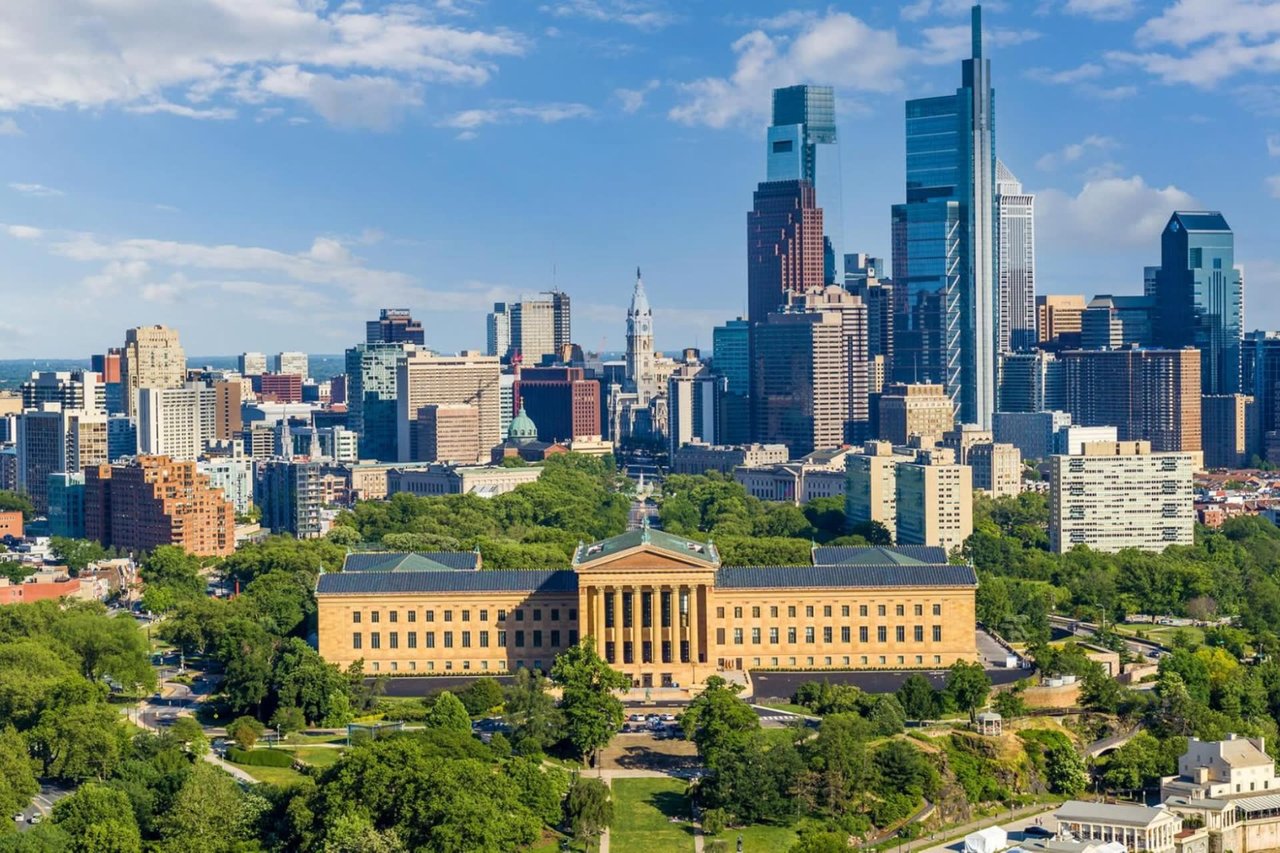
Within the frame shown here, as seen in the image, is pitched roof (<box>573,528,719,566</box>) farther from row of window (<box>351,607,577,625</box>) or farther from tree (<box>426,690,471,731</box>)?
tree (<box>426,690,471,731</box>)

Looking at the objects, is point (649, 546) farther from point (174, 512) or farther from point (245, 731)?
point (174, 512)

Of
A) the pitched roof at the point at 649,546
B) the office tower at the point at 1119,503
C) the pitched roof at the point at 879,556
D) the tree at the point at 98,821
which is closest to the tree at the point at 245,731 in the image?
the tree at the point at 98,821

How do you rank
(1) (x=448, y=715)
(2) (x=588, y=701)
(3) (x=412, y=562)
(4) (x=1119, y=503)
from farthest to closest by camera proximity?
1. (4) (x=1119, y=503)
2. (3) (x=412, y=562)
3. (2) (x=588, y=701)
4. (1) (x=448, y=715)

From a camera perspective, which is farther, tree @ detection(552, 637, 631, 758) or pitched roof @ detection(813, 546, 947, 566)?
pitched roof @ detection(813, 546, 947, 566)

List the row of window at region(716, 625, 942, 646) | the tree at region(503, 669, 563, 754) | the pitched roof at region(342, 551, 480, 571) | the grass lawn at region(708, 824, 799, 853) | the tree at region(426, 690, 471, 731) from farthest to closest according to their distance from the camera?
1. the pitched roof at region(342, 551, 480, 571)
2. the row of window at region(716, 625, 942, 646)
3. the tree at region(426, 690, 471, 731)
4. the tree at region(503, 669, 563, 754)
5. the grass lawn at region(708, 824, 799, 853)

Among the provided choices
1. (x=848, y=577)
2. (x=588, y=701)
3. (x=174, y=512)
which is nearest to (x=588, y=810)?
(x=588, y=701)

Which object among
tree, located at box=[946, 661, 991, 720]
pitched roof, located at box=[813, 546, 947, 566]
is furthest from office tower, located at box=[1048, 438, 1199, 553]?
tree, located at box=[946, 661, 991, 720]
